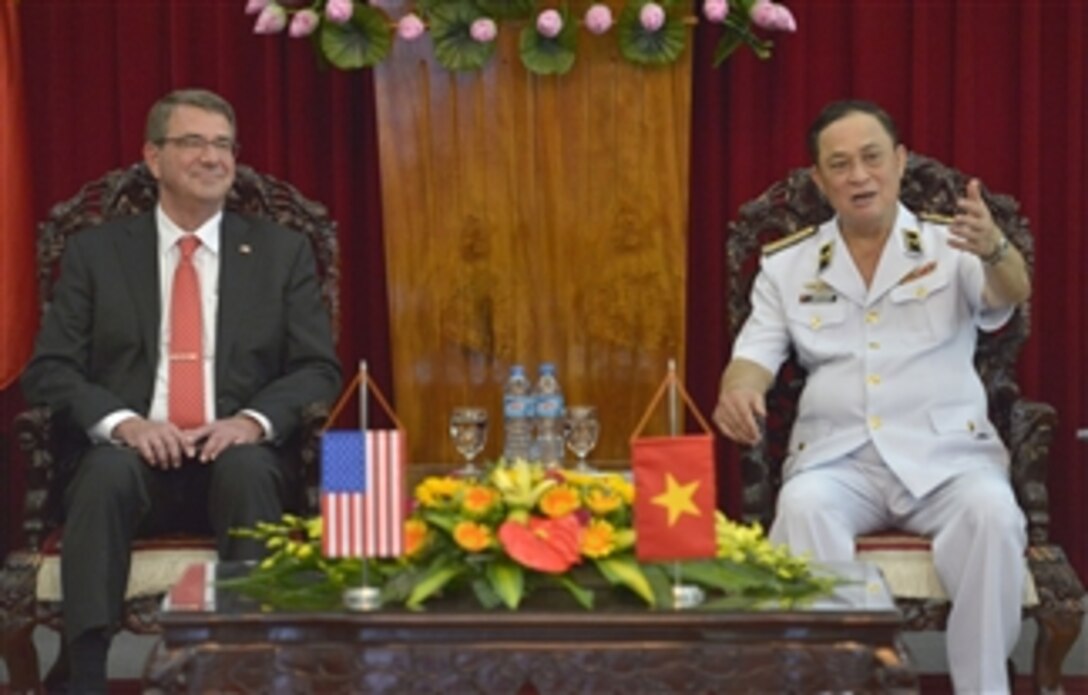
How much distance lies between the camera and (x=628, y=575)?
327 centimetres

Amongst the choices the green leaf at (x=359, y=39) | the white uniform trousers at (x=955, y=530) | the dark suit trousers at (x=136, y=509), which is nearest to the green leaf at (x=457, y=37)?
the green leaf at (x=359, y=39)

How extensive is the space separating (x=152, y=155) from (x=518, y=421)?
3.42 feet

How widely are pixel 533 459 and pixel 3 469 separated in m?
1.53

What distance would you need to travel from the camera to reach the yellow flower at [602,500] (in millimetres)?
3375

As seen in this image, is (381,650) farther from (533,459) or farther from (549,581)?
(533,459)

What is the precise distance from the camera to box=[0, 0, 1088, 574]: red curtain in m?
Result: 5.29

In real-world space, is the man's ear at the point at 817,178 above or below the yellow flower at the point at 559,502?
above

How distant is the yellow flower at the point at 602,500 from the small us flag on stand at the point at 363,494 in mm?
316

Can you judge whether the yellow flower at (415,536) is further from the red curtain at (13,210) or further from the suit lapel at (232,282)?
the red curtain at (13,210)

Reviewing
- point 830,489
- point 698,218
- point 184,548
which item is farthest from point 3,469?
point 830,489

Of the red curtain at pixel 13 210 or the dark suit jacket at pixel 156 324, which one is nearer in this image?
the dark suit jacket at pixel 156 324

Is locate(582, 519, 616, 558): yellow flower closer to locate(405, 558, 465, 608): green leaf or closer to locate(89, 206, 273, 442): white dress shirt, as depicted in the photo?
locate(405, 558, 465, 608): green leaf

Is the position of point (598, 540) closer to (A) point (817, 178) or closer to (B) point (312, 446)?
(B) point (312, 446)

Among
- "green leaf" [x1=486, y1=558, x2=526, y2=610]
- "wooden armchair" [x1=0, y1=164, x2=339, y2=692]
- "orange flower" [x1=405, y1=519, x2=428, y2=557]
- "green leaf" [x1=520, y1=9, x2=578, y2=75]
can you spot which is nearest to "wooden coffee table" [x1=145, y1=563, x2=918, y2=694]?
"green leaf" [x1=486, y1=558, x2=526, y2=610]
